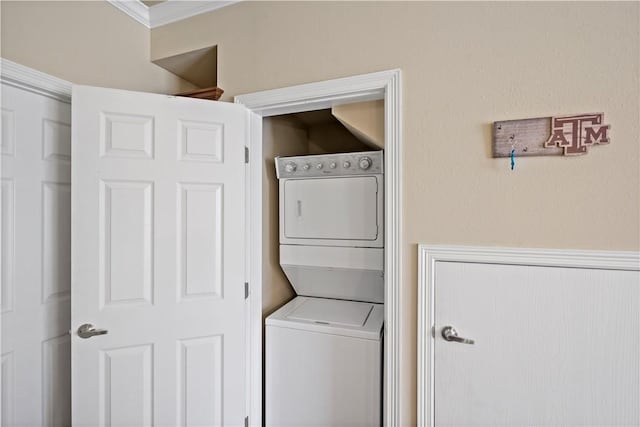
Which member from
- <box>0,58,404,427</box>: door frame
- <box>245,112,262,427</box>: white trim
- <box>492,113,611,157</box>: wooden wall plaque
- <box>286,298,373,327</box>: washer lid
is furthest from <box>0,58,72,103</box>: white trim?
<box>492,113,611,157</box>: wooden wall plaque

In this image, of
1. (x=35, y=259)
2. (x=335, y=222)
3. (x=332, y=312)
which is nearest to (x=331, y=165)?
(x=335, y=222)

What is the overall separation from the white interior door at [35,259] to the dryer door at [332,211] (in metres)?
1.18

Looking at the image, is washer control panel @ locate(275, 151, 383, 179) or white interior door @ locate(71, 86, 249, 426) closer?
white interior door @ locate(71, 86, 249, 426)

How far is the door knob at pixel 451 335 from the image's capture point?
47.2 inches

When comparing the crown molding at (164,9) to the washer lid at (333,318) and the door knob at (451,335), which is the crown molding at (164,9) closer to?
the washer lid at (333,318)

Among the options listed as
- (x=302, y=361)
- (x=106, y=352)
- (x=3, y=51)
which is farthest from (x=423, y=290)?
(x=3, y=51)

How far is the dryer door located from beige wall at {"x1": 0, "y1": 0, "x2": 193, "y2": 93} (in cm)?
110

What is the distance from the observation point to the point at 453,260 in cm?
120

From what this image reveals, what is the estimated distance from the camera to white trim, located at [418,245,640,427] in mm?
1021

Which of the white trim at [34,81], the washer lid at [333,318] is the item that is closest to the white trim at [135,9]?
the white trim at [34,81]

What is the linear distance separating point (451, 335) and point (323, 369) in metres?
0.77

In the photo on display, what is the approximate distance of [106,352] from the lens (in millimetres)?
1345

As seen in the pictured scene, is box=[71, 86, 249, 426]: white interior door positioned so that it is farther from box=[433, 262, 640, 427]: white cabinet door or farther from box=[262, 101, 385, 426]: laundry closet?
box=[433, 262, 640, 427]: white cabinet door

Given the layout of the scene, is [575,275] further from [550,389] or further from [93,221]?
[93,221]
